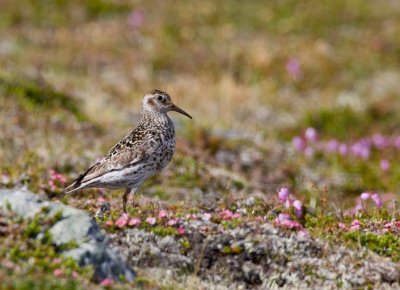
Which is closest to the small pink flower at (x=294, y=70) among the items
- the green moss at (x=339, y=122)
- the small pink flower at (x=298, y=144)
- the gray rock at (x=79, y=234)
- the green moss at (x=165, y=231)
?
the green moss at (x=339, y=122)

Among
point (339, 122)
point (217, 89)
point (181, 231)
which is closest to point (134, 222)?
point (181, 231)

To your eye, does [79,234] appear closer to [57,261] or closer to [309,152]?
[57,261]

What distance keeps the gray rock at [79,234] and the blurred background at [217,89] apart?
334cm

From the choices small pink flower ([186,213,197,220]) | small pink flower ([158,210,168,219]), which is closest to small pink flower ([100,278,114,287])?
small pink flower ([158,210,168,219])

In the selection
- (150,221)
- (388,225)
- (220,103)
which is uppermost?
(150,221)

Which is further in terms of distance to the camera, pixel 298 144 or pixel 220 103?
pixel 220 103

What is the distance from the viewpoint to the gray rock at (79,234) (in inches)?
284

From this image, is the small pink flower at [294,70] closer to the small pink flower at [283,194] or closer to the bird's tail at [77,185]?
the small pink flower at [283,194]

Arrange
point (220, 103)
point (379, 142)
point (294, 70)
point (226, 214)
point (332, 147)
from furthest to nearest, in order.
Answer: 1. point (294, 70)
2. point (220, 103)
3. point (379, 142)
4. point (332, 147)
5. point (226, 214)

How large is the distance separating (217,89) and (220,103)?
1.11 m

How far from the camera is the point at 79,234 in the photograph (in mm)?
7477

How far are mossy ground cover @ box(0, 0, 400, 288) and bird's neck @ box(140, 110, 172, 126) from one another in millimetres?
1006

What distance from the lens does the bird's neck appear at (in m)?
10.7

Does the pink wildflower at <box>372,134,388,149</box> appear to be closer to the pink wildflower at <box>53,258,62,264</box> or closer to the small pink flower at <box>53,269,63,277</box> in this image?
the pink wildflower at <box>53,258,62,264</box>
